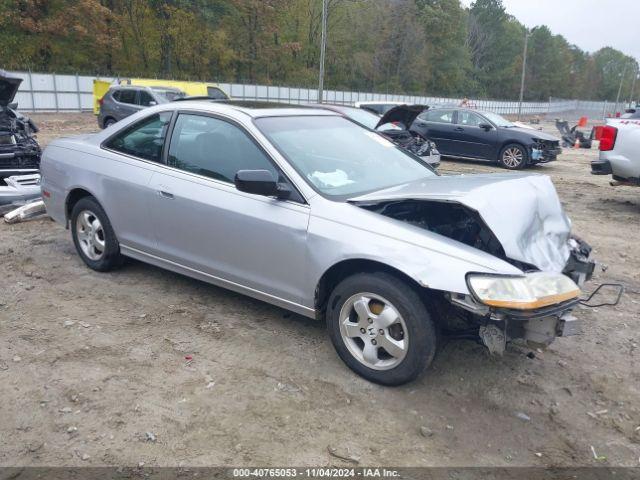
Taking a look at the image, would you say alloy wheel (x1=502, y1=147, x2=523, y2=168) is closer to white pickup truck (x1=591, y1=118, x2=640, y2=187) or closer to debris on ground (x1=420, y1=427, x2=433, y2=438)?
white pickup truck (x1=591, y1=118, x2=640, y2=187)

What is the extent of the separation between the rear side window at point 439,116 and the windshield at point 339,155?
11125 mm

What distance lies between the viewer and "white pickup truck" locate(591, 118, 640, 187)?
826 centimetres

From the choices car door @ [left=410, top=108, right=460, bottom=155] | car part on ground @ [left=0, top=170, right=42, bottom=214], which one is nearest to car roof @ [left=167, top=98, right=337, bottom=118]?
car part on ground @ [left=0, top=170, right=42, bottom=214]

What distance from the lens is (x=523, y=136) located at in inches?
558

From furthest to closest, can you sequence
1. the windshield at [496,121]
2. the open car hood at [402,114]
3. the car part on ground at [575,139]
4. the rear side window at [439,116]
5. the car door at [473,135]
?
the car part on ground at [575,139]
the rear side window at [439,116]
the windshield at [496,121]
the car door at [473,135]
the open car hood at [402,114]

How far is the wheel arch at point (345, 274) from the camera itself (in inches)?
127

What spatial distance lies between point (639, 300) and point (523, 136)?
1004 centimetres

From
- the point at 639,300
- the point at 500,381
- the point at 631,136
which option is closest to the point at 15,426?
the point at 500,381

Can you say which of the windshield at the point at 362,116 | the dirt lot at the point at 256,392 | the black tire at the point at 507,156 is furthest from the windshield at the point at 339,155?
the black tire at the point at 507,156

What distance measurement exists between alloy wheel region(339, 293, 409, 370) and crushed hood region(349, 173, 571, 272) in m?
0.66

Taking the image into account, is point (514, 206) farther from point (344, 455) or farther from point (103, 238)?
point (103, 238)

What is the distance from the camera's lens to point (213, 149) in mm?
4199

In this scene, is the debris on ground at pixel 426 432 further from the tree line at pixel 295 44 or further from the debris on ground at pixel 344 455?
the tree line at pixel 295 44

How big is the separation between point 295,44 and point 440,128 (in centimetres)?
4543
